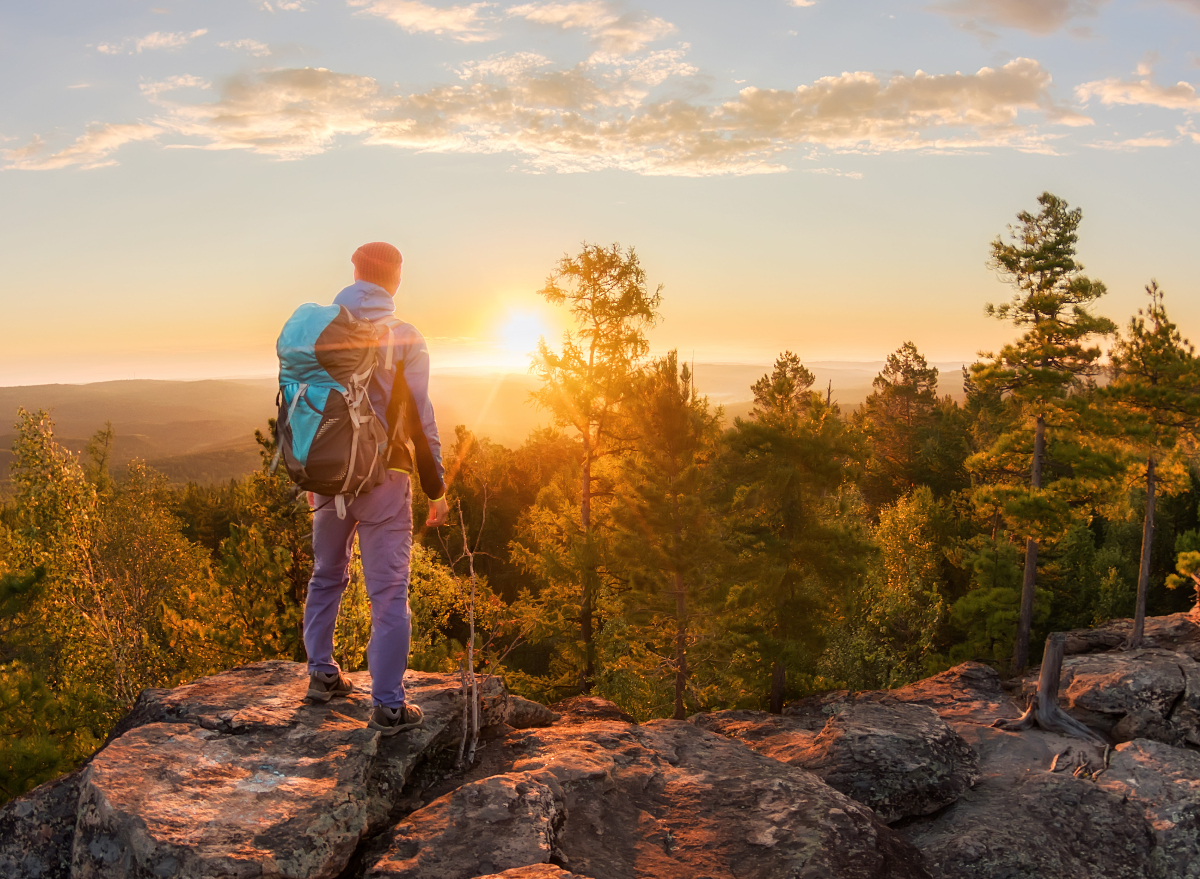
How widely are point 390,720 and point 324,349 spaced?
81.2 inches

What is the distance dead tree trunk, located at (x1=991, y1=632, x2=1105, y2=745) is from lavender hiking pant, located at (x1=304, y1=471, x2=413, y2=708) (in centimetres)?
980

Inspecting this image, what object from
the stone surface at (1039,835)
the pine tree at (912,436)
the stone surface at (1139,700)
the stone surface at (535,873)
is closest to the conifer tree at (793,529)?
the stone surface at (1139,700)

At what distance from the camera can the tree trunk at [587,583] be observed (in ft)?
62.6

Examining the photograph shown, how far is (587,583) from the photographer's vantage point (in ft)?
63.2

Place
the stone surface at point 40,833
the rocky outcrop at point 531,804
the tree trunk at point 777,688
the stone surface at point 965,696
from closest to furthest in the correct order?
the rocky outcrop at point 531,804
the stone surface at point 40,833
the stone surface at point 965,696
the tree trunk at point 777,688

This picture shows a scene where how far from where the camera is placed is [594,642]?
20234 millimetres

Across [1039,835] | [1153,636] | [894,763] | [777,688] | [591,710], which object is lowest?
[777,688]

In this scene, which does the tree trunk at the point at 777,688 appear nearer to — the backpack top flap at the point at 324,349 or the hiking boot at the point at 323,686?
the hiking boot at the point at 323,686

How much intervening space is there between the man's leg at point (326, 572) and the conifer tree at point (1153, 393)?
21922 millimetres

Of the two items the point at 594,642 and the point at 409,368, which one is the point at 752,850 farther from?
the point at 594,642

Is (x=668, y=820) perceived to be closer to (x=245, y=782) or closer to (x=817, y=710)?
(x=245, y=782)

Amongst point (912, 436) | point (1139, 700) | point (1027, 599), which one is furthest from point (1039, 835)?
point (912, 436)

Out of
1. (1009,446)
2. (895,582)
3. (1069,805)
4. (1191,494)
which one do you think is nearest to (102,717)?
(1069,805)

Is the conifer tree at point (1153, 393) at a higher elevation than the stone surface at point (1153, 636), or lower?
higher
